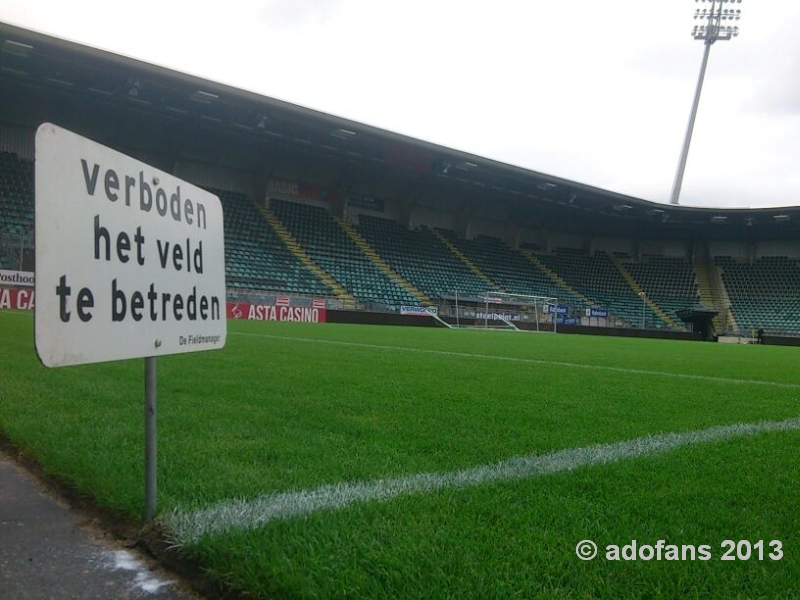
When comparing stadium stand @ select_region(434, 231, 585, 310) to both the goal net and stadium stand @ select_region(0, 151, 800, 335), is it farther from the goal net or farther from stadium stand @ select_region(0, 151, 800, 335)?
the goal net

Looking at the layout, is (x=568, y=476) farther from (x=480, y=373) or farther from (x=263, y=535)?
(x=480, y=373)

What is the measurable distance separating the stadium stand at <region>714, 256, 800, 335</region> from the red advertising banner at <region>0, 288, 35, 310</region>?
35.3 metres

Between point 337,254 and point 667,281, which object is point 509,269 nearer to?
point 337,254

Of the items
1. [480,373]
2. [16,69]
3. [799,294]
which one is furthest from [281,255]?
[799,294]

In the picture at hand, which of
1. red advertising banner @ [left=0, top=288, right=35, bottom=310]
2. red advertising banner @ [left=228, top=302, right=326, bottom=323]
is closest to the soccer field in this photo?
red advertising banner @ [left=0, top=288, right=35, bottom=310]

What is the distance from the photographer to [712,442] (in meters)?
3.26

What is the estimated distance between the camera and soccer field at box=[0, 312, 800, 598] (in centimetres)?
160

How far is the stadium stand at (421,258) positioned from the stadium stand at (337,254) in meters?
1.55

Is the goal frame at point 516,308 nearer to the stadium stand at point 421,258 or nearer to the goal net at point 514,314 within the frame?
the goal net at point 514,314

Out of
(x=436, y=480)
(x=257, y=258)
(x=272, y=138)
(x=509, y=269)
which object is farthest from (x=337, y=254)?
(x=436, y=480)

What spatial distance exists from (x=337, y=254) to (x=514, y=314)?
9331 millimetres

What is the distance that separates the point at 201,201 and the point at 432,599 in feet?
5.33

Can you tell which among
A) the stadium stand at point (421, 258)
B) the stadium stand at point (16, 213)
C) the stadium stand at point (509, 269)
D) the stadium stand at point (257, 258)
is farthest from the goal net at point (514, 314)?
the stadium stand at point (16, 213)

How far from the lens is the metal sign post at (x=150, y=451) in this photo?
1962 mm
